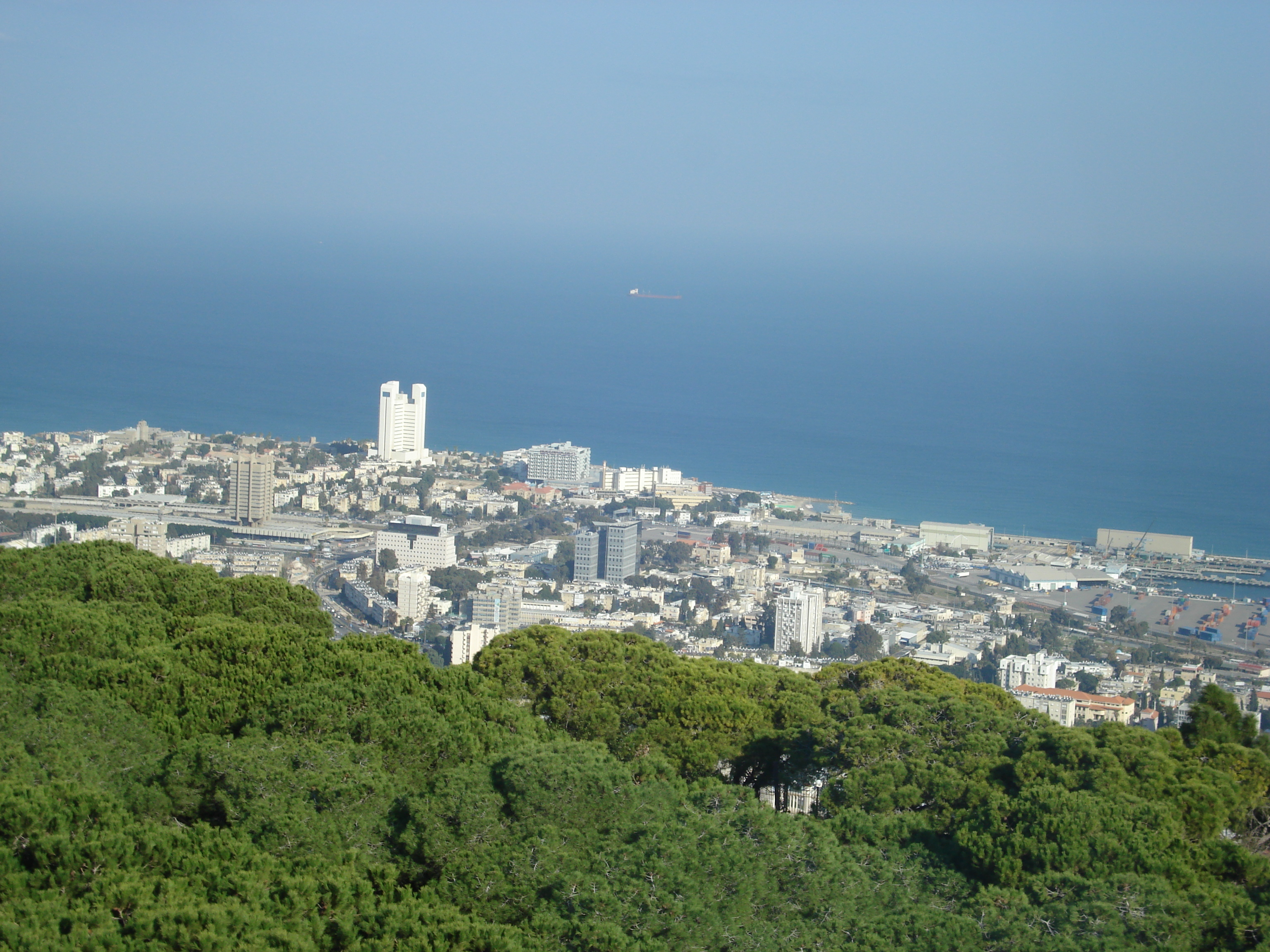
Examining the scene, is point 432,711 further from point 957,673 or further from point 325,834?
point 957,673

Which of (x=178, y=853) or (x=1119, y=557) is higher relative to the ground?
(x=1119, y=557)

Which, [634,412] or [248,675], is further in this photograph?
[634,412]

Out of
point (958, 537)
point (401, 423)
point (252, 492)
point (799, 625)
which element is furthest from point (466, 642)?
point (401, 423)

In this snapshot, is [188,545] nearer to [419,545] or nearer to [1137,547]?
[419,545]

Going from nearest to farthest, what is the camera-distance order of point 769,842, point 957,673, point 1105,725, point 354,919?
point 354,919
point 769,842
point 1105,725
point 957,673

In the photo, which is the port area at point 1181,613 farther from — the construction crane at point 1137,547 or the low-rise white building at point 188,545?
the low-rise white building at point 188,545

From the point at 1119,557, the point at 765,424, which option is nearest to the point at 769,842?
the point at 1119,557

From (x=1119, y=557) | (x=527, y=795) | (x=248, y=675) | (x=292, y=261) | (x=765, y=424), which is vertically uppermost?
(x=292, y=261)

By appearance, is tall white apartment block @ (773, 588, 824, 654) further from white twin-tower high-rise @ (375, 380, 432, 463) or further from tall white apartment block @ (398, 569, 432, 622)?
white twin-tower high-rise @ (375, 380, 432, 463)

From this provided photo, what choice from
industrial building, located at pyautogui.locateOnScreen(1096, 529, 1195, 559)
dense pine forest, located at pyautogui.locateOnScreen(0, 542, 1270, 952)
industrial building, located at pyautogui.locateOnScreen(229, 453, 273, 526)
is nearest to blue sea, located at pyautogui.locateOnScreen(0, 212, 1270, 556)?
industrial building, located at pyautogui.locateOnScreen(1096, 529, 1195, 559)
